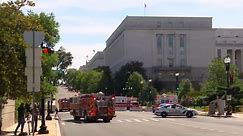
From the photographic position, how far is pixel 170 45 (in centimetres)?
17200

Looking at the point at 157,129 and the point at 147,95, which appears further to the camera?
the point at 147,95

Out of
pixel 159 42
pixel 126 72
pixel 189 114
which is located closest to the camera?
pixel 189 114

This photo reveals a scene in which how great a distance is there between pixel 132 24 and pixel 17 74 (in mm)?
146796

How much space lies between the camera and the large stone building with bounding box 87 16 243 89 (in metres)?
171

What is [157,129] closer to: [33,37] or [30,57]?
[30,57]

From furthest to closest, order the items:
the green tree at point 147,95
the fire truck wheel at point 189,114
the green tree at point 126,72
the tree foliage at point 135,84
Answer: the green tree at point 126,72
the tree foliage at point 135,84
the green tree at point 147,95
the fire truck wheel at point 189,114

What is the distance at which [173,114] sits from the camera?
63531mm

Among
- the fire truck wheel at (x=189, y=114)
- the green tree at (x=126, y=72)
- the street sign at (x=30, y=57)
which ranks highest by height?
the green tree at (x=126, y=72)

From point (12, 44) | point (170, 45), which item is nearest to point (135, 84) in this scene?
point (170, 45)

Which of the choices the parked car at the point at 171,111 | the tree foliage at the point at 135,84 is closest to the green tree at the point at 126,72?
the tree foliage at the point at 135,84

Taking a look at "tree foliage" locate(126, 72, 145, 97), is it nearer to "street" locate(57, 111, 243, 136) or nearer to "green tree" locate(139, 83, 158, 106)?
"green tree" locate(139, 83, 158, 106)

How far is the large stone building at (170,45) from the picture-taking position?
171 m

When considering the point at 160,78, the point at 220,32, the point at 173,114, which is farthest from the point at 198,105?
the point at 220,32

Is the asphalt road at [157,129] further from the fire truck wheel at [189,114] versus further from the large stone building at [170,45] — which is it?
the large stone building at [170,45]
